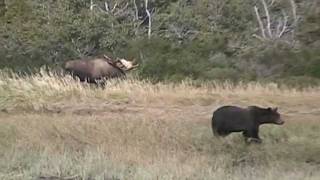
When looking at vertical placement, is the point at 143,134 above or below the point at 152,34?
above

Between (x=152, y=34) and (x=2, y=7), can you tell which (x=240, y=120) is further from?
(x=2, y=7)

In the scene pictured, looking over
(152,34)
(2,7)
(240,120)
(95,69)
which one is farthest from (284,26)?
(240,120)

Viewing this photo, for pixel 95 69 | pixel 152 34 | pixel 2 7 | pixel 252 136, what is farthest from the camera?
pixel 2 7

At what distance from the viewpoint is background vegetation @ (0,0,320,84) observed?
29891mm

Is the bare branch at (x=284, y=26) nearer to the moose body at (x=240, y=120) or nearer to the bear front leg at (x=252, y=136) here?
the moose body at (x=240, y=120)

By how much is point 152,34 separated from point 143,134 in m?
23.6

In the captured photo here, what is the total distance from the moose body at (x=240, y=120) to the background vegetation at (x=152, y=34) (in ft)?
40.3

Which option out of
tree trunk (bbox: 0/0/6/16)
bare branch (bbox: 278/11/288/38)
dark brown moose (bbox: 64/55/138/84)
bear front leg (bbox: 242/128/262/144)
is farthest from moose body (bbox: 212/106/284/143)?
tree trunk (bbox: 0/0/6/16)

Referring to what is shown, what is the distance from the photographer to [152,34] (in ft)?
121

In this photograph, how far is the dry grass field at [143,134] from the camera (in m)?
10.5

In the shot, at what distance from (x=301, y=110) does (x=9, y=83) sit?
24.2ft

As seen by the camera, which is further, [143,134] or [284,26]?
[284,26]

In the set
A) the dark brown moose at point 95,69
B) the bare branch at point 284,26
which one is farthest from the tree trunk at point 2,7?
the dark brown moose at point 95,69

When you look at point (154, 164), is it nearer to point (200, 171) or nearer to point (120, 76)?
point (200, 171)
